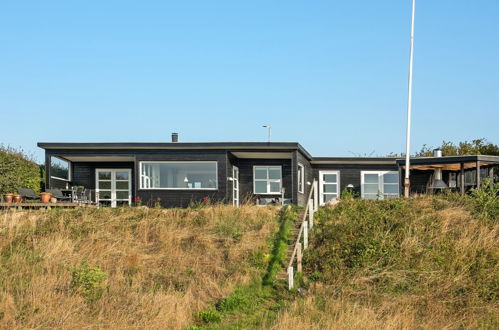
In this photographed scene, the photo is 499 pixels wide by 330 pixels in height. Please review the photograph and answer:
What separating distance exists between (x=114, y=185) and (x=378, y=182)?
11611 mm

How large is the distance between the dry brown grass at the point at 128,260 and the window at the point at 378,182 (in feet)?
36.6

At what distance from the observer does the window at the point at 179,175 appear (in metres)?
23.2

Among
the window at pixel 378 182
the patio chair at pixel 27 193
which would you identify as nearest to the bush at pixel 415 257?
the patio chair at pixel 27 193

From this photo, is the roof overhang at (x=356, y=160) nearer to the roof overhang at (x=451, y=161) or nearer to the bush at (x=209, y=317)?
the roof overhang at (x=451, y=161)

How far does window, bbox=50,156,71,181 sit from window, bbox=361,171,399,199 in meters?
12.7

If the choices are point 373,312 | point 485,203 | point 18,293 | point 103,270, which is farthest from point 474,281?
point 18,293

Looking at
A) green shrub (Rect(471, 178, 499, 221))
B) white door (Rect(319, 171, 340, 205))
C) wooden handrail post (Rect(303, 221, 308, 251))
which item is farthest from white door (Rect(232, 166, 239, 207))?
green shrub (Rect(471, 178, 499, 221))

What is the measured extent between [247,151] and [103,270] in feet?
36.8

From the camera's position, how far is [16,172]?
22.0 metres

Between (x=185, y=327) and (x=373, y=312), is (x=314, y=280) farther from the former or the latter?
(x=185, y=327)

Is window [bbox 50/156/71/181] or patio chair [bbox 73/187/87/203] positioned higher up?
window [bbox 50/156/71/181]

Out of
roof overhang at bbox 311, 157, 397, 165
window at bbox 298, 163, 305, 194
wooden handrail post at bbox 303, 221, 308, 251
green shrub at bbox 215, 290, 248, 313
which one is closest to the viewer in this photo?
green shrub at bbox 215, 290, 248, 313

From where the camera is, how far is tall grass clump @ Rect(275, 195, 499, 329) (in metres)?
10.7

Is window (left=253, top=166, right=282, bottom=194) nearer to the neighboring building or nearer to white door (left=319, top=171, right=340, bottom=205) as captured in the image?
the neighboring building
